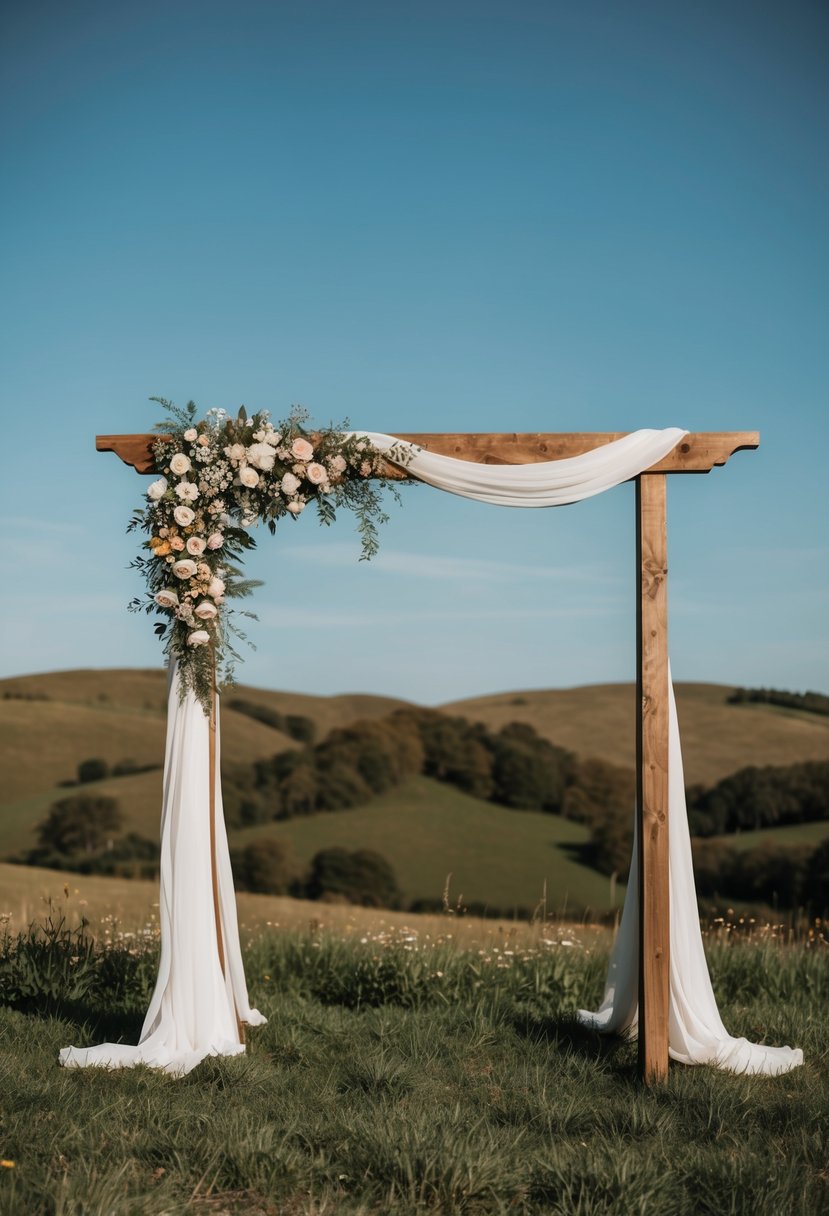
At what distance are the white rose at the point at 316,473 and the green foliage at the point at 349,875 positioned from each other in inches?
400

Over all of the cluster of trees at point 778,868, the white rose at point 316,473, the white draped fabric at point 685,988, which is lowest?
the cluster of trees at point 778,868

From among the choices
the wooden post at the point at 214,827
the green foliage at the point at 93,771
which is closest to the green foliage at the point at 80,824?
the green foliage at the point at 93,771

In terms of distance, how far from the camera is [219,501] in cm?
598

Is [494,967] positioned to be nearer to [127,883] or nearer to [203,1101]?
[203,1101]

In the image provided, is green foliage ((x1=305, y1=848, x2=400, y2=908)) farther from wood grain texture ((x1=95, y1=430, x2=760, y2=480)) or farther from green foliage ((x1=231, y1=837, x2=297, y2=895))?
wood grain texture ((x1=95, y1=430, x2=760, y2=480))

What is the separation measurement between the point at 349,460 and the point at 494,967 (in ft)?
13.2

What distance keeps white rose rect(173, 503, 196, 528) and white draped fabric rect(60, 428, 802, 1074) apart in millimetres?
969

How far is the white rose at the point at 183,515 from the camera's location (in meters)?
5.84

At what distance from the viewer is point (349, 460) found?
19.8 feet

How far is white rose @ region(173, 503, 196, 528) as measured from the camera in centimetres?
584

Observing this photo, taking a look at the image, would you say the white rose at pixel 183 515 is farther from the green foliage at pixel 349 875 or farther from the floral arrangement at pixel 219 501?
the green foliage at pixel 349 875

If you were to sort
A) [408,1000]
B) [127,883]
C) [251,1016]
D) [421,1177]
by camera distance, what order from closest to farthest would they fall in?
[421,1177], [251,1016], [408,1000], [127,883]

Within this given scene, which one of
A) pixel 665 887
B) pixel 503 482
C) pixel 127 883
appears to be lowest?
pixel 127 883

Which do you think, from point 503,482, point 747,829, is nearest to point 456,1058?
point 503,482
